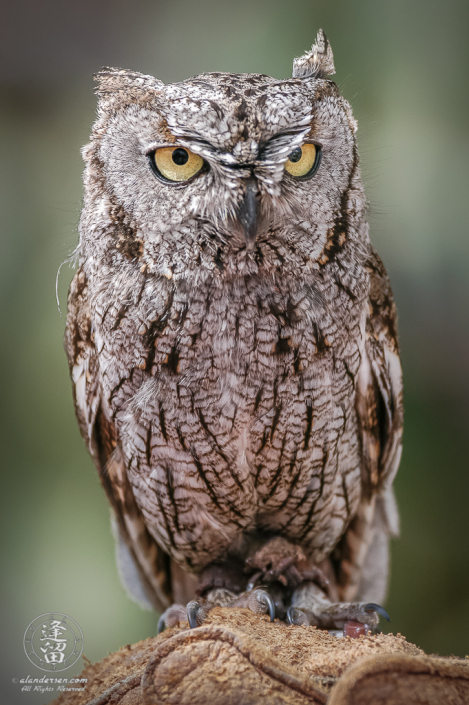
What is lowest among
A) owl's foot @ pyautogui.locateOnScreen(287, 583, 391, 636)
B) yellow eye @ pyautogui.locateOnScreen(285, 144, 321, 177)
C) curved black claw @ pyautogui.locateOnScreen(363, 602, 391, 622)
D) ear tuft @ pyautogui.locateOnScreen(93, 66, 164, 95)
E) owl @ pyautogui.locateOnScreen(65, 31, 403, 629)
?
owl's foot @ pyautogui.locateOnScreen(287, 583, 391, 636)

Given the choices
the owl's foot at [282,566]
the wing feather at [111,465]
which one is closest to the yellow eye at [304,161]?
the wing feather at [111,465]

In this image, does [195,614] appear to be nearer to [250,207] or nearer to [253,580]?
[253,580]

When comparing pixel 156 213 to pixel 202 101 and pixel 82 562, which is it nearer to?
pixel 202 101

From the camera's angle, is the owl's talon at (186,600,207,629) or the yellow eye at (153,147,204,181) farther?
the owl's talon at (186,600,207,629)

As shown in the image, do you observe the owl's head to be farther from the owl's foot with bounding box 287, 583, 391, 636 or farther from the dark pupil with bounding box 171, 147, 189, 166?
the owl's foot with bounding box 287, 583, 391, 636

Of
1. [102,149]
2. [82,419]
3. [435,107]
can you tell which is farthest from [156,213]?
[435,107]

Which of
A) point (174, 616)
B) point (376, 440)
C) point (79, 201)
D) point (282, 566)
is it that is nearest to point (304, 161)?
point (79, 201)

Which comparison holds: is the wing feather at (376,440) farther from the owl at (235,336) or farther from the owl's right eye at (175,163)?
the owl's right eye at (175,163)

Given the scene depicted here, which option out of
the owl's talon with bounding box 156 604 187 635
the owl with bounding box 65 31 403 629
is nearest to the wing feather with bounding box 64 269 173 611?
the owl with bounding box 65 31 403 629

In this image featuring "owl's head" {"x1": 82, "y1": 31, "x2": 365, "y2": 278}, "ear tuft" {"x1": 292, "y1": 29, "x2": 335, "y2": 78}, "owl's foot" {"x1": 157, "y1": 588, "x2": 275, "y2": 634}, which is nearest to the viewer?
"owl's head" {"x1": 82, "y1": 31, "x2": 365, "y2": 278}
